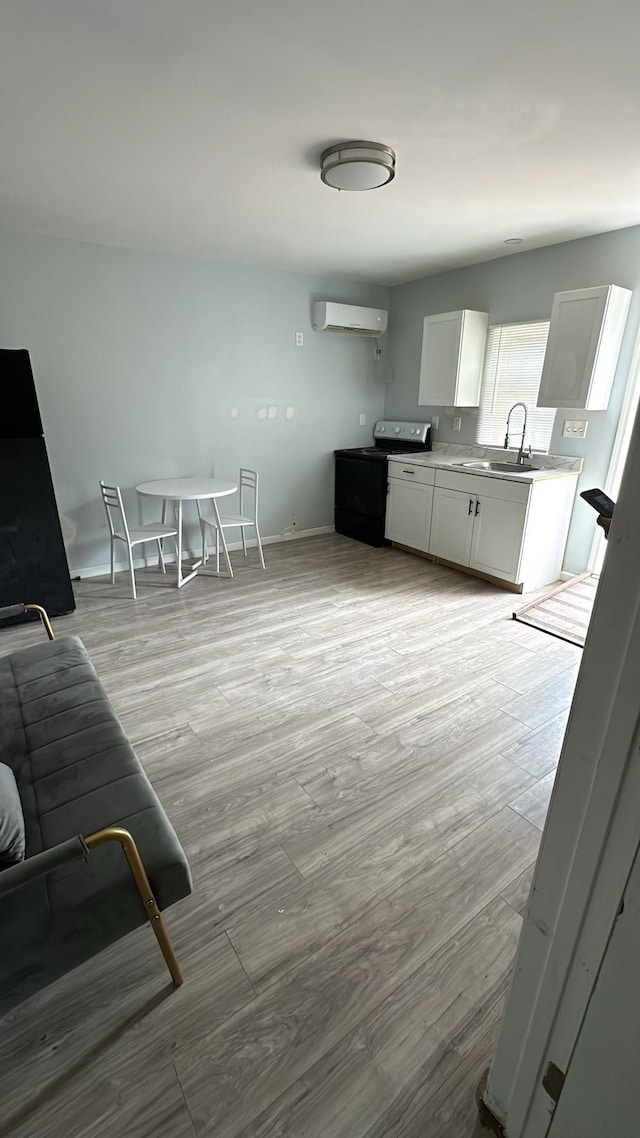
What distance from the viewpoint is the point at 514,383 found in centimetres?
397

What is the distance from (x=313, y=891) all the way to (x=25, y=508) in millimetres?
2661

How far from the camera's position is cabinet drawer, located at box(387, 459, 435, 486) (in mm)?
4141

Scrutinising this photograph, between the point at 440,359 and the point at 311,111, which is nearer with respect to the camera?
the point at 311,111

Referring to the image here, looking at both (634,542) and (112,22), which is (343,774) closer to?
(634,542)

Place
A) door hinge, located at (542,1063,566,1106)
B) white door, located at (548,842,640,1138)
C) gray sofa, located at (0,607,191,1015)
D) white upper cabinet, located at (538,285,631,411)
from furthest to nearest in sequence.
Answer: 1. white upper cabinet, located at (538,285,631,411)
2. gray sofa, located at (0,607,191,1015)
3. door hinge, located at (542,1063,566,1106)
4. white door, located at (548,842,640,1138)

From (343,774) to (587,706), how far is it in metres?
1.45

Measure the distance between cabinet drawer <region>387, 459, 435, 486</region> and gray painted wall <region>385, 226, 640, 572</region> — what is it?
597 mm

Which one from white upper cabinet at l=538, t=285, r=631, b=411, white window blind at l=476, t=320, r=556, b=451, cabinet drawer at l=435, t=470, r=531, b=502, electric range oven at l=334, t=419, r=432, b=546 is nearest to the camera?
white upper cabinet at l=538, t=285, r=631, b=411

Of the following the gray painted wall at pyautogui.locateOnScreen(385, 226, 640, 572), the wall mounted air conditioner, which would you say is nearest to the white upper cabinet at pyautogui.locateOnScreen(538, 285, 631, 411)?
the gray painted wall at pyautogui.locateOnScreen(385, 226, 640, 572)

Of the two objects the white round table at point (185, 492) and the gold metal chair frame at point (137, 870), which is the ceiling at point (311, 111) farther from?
the gold metal chair frame at point (137, 870)

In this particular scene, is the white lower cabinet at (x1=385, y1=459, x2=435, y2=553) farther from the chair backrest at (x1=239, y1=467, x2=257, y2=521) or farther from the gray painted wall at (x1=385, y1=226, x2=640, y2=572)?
the chair backrest at (x1=239, y1=467, x2=257, y2=521)

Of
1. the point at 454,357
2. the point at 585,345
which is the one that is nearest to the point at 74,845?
the point at 585,345

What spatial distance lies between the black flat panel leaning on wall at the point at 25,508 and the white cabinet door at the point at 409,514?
109 inches

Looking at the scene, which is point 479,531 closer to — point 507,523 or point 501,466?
point 507,523
